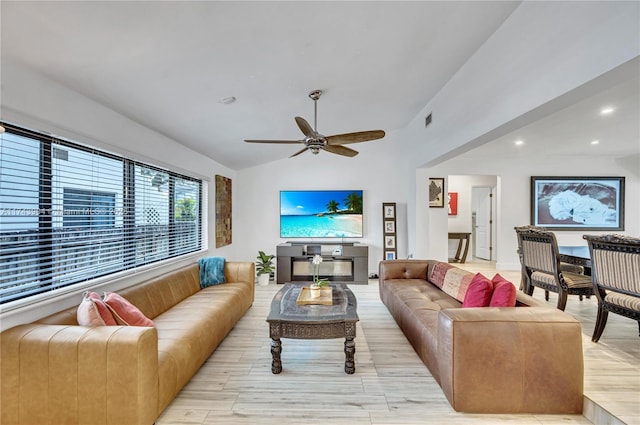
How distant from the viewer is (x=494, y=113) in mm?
2730

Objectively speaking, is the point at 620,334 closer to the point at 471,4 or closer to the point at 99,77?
the point at 471,4

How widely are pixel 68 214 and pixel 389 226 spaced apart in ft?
16.2

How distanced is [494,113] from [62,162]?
3.76 meters

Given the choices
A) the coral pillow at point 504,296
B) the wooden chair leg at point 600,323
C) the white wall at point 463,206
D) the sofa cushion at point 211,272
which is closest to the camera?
the coral pillow at point 504,296

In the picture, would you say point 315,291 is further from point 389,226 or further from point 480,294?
point 389,226

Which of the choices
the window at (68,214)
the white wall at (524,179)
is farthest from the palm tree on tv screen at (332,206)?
the window at (68,214)

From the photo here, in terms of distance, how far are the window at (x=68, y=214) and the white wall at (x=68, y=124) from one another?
12 cm

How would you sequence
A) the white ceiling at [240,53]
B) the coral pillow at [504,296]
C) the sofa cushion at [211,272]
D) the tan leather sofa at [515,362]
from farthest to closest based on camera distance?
the sofa cushion at [211,272], the coral pillow at [504,296], the tan leather sofa at [515,362], the white ceiling at [240,53]

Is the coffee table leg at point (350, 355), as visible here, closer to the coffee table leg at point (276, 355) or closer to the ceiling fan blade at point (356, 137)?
the coffee table leg at point (276, 355)

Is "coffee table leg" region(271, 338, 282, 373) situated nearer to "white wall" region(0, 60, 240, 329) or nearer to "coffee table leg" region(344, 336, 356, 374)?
"coffee table leg" region(344, 336, 356, 374)

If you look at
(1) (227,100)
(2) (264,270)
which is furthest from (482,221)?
(1) (227,100)

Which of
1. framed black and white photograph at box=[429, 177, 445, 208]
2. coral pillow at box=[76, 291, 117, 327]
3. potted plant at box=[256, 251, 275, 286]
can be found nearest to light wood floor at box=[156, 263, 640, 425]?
coral pillow at box=[76, 291, 117, 327]

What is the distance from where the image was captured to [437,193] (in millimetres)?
5988

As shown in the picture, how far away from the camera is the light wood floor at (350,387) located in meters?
1.86
